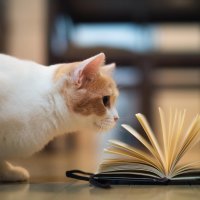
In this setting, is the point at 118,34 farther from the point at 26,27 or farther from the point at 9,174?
the point at 9,174

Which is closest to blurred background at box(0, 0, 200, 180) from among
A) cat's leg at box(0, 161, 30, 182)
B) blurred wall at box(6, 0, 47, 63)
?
blurred wall at box(6, 0, 47, 63)

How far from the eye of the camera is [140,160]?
1043 mm

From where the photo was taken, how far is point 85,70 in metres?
1.12

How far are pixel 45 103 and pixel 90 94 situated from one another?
0.13m

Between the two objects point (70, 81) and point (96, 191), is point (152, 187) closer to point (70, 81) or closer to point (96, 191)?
point (96, 191)

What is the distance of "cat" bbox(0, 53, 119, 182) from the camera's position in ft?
3.44

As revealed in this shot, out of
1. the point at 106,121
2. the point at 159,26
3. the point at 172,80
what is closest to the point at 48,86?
the point at 106,121

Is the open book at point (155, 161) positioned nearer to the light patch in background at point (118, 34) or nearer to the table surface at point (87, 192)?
the table surface at point (87, 192)

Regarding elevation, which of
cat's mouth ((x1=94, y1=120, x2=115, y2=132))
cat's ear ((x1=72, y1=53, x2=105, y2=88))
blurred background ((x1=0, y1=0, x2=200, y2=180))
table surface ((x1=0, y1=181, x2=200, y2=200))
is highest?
blurred background ((x1=0, y1=0, x2=200, y2=180))

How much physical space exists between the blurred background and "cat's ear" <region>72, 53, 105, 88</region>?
5.44ft

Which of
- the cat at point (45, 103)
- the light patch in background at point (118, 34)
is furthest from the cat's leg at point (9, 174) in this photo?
the light patch in background at point (118, 34)

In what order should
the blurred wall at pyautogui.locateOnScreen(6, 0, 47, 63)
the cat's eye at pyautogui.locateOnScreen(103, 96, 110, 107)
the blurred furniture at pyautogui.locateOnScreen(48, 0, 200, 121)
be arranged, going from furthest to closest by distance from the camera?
the blurred wall at pyautogui.locateOnScreen(6, 0, 47, 63) → the blurred furniture at pyautogui.locateOnScreen(48, 0, 200, 121) → the cat's eye at pyautogui.locateOnScreen(103, 96, 110, 107)

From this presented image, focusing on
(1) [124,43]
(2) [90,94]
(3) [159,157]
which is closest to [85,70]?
(2) [90,94]

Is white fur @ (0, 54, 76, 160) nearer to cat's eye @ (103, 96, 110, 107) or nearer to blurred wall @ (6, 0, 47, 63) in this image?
cat's eye @ (103, 96, 110, 107)
